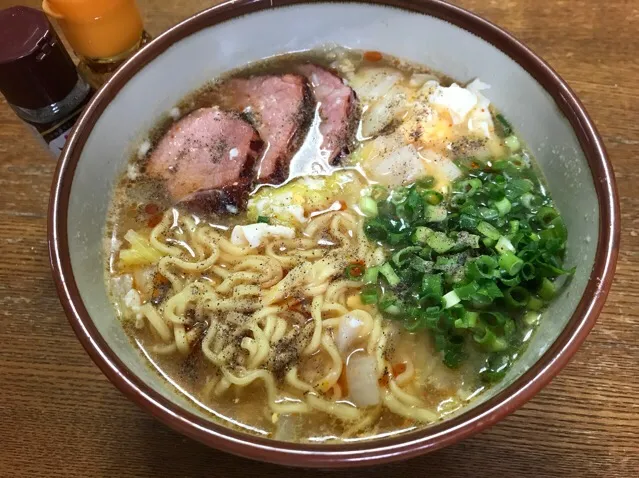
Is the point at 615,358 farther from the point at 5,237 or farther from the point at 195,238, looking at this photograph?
the point at 5,237

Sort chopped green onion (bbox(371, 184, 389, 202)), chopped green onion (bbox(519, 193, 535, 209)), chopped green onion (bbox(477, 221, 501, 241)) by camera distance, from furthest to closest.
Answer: chopped green onion (bbox(371, 184, 389, 202))
chopped green onion (bbox(519, 193, 535, 209))
chopped green onion (bbox(477, 221, 501, 241))

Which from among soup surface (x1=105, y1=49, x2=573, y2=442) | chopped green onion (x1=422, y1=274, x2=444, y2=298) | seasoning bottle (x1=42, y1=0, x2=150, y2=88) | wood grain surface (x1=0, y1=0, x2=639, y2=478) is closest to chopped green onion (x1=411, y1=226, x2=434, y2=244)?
soup surface (x1=105, y1=49, x2=573, y2=442)

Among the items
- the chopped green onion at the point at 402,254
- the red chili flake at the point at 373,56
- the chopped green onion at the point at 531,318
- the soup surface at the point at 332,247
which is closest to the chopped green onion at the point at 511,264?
the soup surface at the point at 332,247

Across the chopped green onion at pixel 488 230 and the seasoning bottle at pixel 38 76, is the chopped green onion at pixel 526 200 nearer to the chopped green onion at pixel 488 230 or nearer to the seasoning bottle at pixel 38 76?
the chopped green onion at pixel 488 230

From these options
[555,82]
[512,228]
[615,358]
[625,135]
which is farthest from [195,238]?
[625,135]

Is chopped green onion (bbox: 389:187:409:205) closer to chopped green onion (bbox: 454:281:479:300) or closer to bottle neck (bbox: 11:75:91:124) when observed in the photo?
chopped green onion (bbox: 454:281:479:300)
